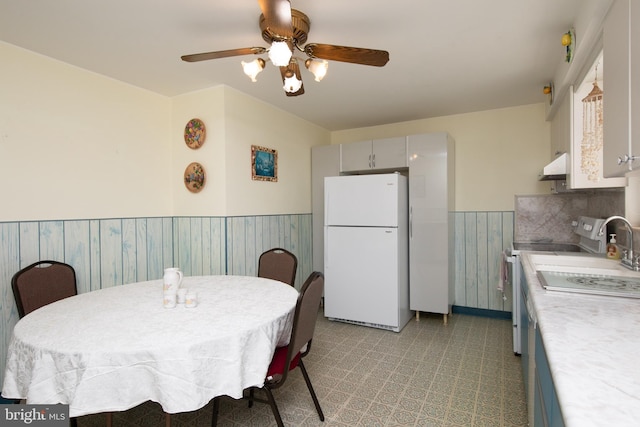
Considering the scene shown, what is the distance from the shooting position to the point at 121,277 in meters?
2.79

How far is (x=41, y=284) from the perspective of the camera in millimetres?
2082

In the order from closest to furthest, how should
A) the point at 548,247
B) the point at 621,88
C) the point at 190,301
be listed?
the point at 621,88 < the point at 190,301 < the point at 548,247

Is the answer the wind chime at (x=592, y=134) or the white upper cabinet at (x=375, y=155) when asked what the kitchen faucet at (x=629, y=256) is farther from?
the white upper cabinet at (x=375, y=155)

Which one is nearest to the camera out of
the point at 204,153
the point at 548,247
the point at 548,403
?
the point at 548,403

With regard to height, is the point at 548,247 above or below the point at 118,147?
below

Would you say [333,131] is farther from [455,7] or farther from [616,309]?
[616,309]

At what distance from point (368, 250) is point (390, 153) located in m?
1.10

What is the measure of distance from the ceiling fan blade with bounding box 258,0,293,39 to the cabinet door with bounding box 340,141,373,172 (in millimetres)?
2464

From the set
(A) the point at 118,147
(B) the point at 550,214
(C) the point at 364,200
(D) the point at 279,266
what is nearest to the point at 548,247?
(B) the point at 550,214

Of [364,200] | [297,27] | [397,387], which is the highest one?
[297,27]

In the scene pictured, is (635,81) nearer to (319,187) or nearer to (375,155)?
(375,155)

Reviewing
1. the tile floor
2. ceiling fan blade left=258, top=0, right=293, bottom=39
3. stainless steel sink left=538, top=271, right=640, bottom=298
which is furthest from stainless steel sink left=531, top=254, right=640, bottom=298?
ceiling fan blade left=258, top=0, right=293, bottom=39

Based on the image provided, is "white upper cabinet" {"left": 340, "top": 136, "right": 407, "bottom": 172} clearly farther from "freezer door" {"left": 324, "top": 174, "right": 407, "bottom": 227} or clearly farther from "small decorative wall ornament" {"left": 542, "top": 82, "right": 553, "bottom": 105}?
"small decorative wall ornament" {"left": 542, "top": 82, "right": 553, "bottom": 105}

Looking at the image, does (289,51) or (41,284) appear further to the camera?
(41,284)
